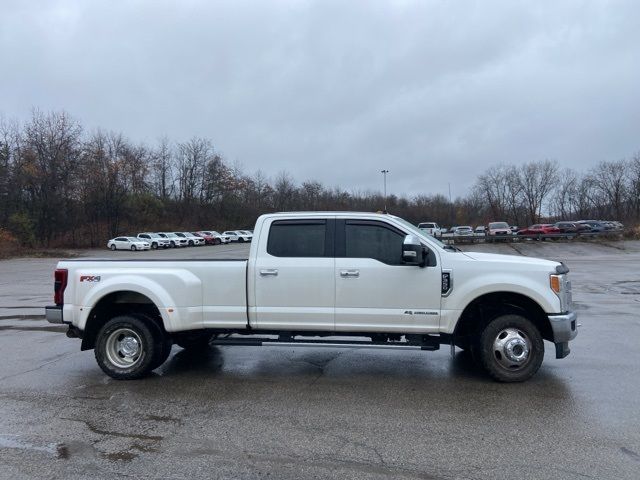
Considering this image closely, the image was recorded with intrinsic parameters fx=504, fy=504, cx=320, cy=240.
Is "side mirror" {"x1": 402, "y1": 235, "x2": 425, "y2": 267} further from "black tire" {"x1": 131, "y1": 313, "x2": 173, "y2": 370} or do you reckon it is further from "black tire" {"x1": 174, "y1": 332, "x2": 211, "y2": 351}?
"black tire" {"x1": 131, "y1": 313, "x2": 173, "y2": 370}

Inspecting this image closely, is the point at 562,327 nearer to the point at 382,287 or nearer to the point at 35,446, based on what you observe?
the point at 382,287

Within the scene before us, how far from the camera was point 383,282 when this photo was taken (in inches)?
233

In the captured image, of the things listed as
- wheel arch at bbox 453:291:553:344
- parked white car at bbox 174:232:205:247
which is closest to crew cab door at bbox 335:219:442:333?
wheel arch at bbox 453:291:553:344

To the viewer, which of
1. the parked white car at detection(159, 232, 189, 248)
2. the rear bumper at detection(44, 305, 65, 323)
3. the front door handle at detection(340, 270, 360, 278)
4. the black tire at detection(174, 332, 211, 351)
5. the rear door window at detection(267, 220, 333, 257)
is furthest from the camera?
the parked white car at detection(159, 232, 189, 248)

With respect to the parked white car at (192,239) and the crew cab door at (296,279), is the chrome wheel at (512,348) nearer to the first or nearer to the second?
the crew cab door at (296,279)

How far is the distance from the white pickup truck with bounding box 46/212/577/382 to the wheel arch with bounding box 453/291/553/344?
14 mm

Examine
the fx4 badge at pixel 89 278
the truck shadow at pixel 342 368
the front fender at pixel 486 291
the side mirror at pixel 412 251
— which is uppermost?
the side mirror at pixel 412 251

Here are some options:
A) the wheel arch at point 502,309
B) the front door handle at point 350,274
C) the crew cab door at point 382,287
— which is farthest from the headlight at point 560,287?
the front door handle at point 350,274

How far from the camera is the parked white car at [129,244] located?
56.0 metres

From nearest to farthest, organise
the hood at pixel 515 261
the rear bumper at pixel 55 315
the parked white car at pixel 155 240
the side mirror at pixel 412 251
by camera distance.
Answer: the side mirror at pixel 412 251
the hood at pixel 515 261
the rear bumper at pixel 55 315
the parked white car at pixel 155 240

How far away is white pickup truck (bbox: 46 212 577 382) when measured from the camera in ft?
19.1

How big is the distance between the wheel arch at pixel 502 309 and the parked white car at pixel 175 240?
57.7 metres

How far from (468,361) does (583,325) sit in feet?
13.4

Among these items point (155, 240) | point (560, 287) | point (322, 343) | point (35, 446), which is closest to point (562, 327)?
point (560, 287)
